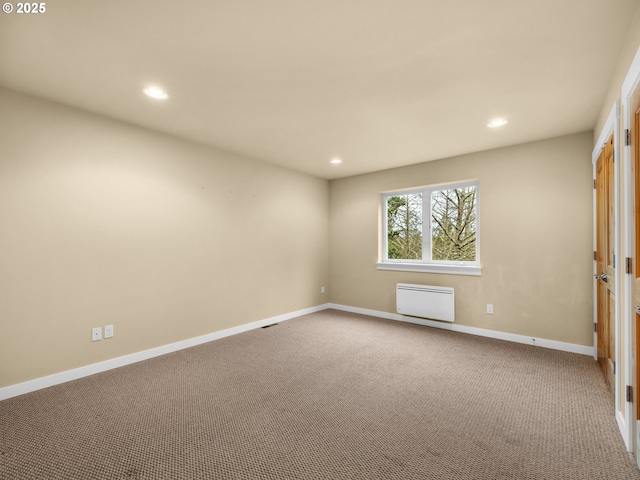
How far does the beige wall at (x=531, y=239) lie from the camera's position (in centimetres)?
339

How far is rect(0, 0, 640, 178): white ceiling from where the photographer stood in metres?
1.65

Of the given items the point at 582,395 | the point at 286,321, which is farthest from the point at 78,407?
the point at 582,395

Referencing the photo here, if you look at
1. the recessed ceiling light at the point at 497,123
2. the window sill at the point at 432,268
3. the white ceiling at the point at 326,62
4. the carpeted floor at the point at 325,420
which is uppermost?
the white ceiling at the point at 326,62

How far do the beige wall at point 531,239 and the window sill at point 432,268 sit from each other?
0.24 ft

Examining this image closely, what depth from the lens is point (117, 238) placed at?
304 cm

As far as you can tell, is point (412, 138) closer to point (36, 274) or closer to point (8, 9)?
point (8, 9)

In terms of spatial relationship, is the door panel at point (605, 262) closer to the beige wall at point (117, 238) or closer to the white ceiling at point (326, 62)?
the white ceiling at point (326, 62)

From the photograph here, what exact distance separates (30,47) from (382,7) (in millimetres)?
2196

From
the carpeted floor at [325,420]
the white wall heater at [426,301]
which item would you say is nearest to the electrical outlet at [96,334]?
the carpeted floor at [325,420]

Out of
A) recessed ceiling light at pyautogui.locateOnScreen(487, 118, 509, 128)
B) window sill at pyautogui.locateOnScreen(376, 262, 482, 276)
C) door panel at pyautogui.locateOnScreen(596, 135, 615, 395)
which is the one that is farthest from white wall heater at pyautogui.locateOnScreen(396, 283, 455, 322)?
recessed ceiling light at pyautogui.locateOnScreen(487, 118, 509, 128)

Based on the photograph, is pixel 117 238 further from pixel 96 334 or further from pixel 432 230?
pixel 432 230

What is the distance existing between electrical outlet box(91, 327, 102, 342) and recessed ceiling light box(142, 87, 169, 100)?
7.26 feet

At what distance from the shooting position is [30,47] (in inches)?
75.9

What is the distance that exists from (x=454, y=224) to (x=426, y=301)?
3.93 ft
